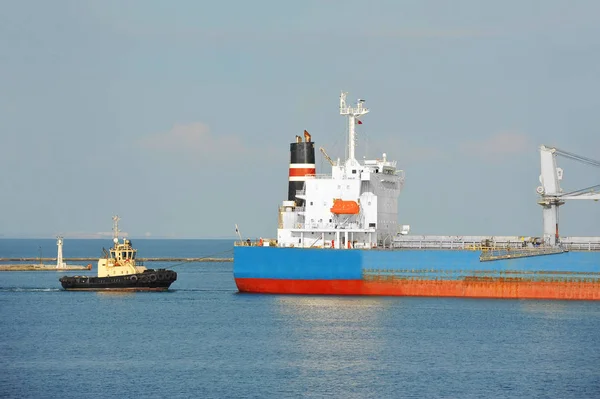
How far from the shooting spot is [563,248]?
1841 inches

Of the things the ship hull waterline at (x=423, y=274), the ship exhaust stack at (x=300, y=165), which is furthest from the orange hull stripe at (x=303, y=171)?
the ship hull waterline at (x=423, y=274)

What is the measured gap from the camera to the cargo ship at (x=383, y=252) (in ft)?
152

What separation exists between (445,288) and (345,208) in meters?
5.88

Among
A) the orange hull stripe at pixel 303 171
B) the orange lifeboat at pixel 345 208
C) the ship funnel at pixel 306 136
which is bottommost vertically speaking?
the orange lifeboat at pixel 345 208

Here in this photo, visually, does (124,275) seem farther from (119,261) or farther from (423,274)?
(423,274)

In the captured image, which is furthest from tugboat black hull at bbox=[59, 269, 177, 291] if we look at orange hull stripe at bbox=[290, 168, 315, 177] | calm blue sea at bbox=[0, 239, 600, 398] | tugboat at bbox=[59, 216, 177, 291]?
orange hull stripe at bbox=[290, 168, 315, 177]

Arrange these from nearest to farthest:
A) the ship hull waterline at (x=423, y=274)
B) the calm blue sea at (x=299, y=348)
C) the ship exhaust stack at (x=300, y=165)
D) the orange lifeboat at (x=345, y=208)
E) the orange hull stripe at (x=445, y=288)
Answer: the calm blue sea at (x=299, y=348), the ship hull waterline at (x=423, y=274), the orange hull stripe at (x=445, y=288), the orange lifeboat at (x=345, y=208), the ship exhaust stack at (x=300, y=165)

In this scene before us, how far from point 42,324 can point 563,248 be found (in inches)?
894

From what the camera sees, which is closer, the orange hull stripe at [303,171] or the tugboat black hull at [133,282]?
the orange hull stripe at [303,171]

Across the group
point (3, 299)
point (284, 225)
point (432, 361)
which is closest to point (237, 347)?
point (432, 361)

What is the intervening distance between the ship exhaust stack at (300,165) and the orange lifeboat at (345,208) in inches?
142

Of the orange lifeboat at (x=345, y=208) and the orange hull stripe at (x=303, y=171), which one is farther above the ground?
the orange hull stripe at (x=303, y=171)

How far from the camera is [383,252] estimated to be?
47.2m

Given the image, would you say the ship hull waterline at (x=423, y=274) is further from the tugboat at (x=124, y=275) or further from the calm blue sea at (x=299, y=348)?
the tugboat at (x=124, y=275)
